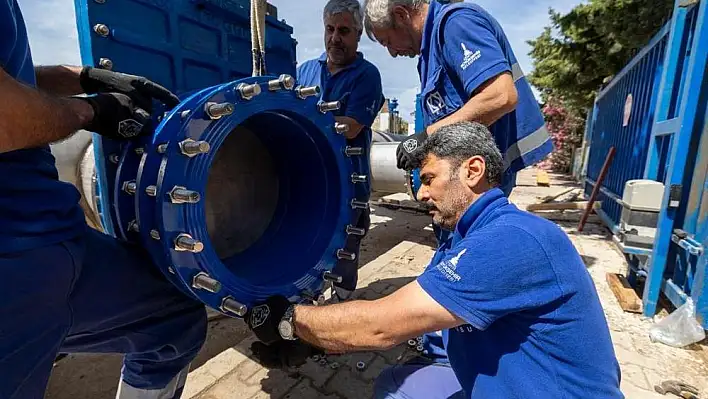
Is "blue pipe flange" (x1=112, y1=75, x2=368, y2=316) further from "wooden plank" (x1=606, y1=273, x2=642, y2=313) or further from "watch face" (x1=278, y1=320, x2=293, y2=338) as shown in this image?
"wooden plank" (x1=606, y1=273, x2=642, y2=313)

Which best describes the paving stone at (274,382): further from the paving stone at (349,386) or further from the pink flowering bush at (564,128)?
the pink flowering bush at (564,128)

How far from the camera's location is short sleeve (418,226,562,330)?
3.42 ft

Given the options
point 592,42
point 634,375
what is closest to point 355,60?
point 634,375

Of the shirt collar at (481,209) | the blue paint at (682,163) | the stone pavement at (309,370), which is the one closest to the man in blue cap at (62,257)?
the stone pavement at (309,370)

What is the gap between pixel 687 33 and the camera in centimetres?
290

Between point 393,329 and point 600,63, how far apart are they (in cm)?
928

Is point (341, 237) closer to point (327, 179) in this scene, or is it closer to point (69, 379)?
point (327, 179)

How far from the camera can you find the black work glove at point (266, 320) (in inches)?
48.6

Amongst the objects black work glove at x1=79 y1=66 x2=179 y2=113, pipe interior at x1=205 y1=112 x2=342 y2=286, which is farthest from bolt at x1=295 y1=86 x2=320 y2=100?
black work glove at x1=79 y1=66 x2=179 y2=113

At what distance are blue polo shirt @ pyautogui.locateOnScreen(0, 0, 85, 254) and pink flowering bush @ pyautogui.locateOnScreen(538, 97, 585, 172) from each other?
50.2 feet

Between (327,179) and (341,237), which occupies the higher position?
(327,179)

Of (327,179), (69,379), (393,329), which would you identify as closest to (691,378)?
(393,329)

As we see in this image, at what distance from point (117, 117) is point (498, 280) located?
3.45ft

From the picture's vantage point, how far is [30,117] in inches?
33.7
